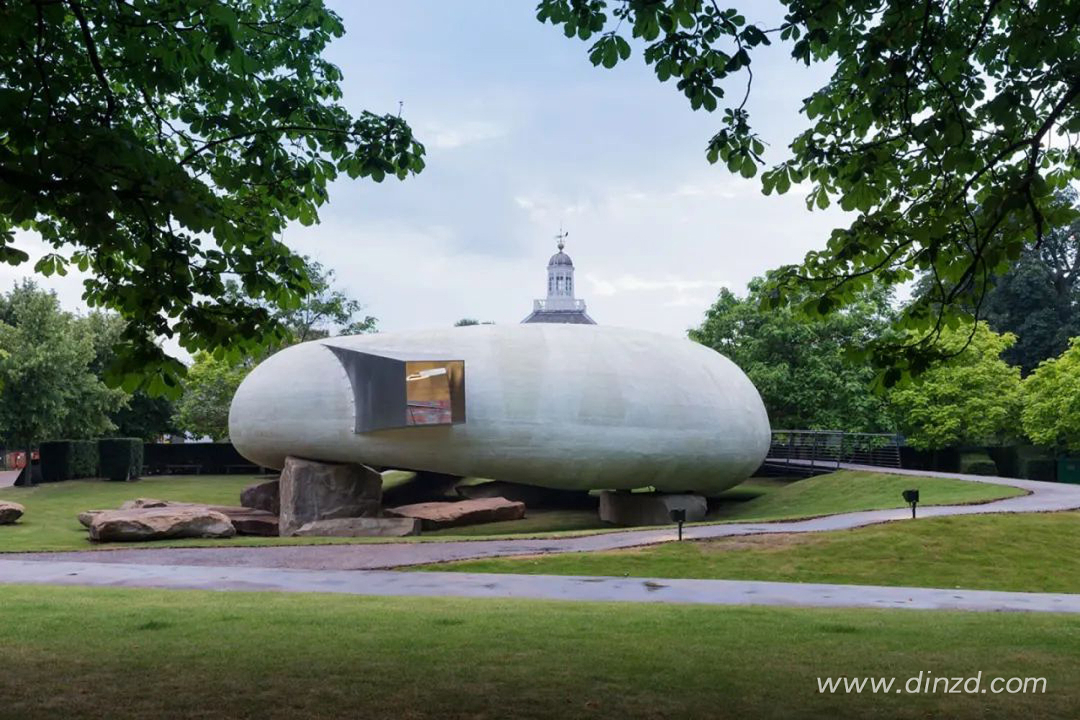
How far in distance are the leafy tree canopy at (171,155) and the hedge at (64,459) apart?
32.5 meters

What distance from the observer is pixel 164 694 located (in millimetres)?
5820

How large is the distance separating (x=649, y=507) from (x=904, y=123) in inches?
834

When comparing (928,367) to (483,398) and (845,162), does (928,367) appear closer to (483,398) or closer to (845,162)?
(845,162)

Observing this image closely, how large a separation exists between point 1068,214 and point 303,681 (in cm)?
617

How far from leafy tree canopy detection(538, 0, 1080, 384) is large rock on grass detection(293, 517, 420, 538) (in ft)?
56.8

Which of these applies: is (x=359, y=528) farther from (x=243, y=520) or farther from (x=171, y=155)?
(x=171, y=155)

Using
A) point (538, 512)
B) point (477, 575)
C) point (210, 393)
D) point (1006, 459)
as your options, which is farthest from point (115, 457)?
point (1006, 459)

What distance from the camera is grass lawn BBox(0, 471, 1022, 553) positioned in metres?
21.6

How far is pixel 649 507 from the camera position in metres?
27.3

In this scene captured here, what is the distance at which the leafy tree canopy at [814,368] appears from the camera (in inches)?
1401

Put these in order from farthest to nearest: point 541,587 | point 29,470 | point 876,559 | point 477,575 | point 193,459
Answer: point 193,459 → point 29,470 → point 876,559 → point 477,575 → point 541,587

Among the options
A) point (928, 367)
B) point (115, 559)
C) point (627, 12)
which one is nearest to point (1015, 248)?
point (928, 367)

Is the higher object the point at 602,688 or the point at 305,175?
the point at 305,175

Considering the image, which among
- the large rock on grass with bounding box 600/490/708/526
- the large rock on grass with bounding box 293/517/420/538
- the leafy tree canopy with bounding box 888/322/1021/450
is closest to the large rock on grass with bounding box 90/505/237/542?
the large rock on grass with bounding box 293/517/420/538
